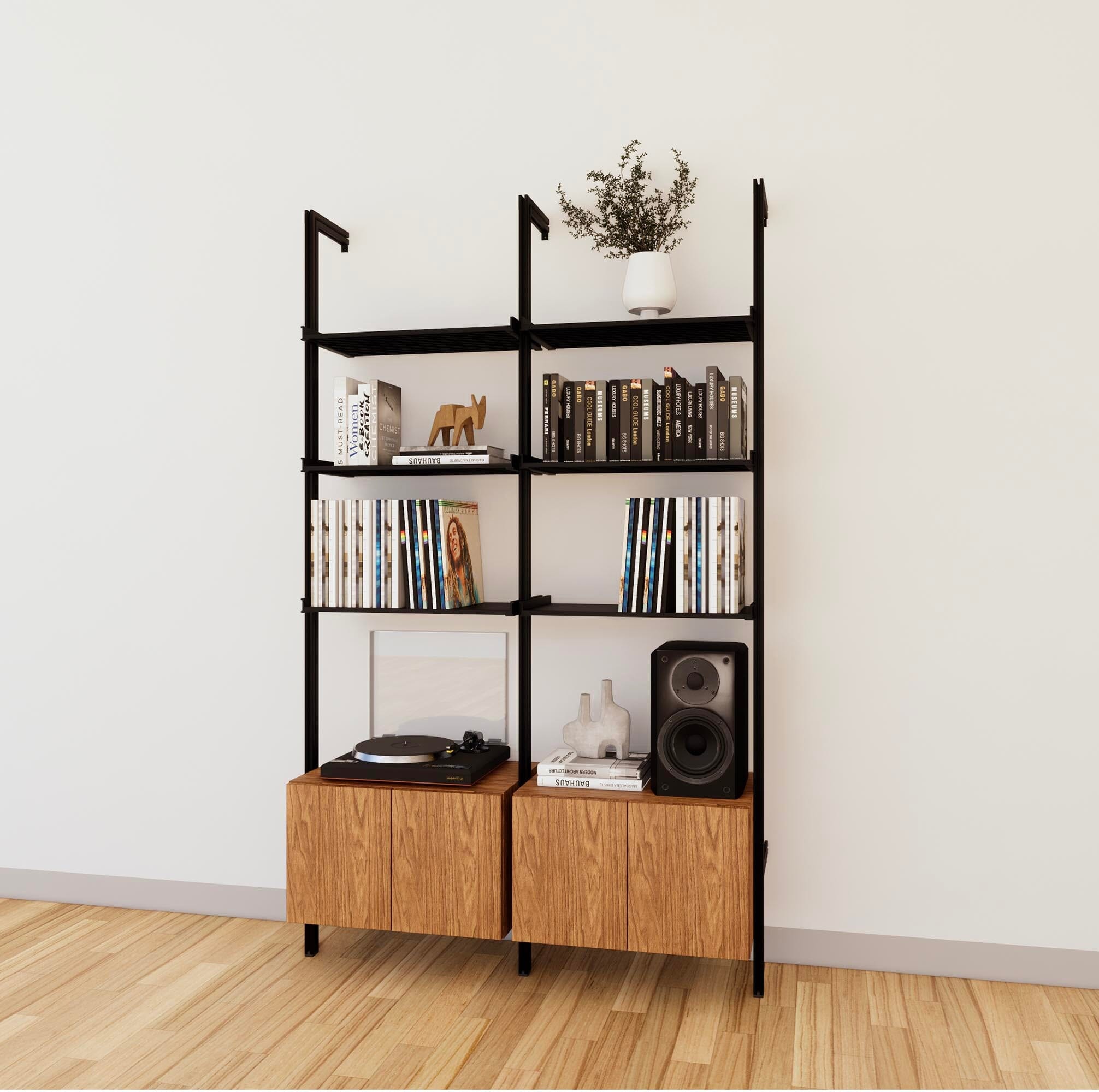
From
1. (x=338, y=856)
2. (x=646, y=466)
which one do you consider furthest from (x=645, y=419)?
(x=338, y=856)

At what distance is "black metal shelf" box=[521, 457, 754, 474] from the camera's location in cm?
268

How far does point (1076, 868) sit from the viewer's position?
2.80 metres

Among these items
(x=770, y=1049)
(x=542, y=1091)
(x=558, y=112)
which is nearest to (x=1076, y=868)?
(x=770, y=1049)

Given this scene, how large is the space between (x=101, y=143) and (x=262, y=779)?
2232 millimetres

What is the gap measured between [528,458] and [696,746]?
925 mm

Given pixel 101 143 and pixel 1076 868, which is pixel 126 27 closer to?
pixel 101 143

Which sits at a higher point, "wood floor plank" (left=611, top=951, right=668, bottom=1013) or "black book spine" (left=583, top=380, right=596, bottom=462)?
"black book spine" (left=583, top=380, right=596, bottom=462)

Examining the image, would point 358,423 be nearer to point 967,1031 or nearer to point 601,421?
point 601,421

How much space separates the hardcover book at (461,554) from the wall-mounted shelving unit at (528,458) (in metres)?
0.06

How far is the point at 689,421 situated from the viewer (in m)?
2.75

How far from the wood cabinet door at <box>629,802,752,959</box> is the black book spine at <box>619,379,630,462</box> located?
0.96m

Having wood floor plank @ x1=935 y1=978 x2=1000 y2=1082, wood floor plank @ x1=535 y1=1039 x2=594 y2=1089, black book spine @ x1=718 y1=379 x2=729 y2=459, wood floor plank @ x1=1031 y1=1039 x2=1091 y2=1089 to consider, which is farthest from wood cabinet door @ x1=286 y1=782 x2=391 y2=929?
wood floor plank @ x1=1031 y1=1039 x2=1091 y2=1089

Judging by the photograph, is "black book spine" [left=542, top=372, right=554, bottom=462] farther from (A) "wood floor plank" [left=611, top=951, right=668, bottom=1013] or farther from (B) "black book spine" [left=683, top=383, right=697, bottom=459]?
(A) "wood floor plank" [left=611, top=951, right=668, bottom=1013]

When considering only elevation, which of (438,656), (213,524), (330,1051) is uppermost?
(213,524)
